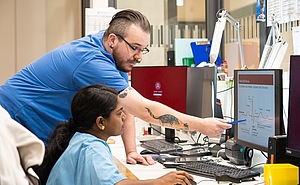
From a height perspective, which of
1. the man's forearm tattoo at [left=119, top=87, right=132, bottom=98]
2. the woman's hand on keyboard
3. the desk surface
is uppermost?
the man's forearm tattoo at [left=119, top=87, right=132, bottom=98]

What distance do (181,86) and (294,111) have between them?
4.59 ft

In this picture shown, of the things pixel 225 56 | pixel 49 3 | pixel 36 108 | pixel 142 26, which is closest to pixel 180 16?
pixel 225 56

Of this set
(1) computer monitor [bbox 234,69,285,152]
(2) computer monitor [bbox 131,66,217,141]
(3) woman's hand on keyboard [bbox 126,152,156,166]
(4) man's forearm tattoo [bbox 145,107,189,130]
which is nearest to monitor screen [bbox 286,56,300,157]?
(1) computer monitor [bbox 234,69,285,152]

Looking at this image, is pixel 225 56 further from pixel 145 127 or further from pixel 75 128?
pixel 75 128

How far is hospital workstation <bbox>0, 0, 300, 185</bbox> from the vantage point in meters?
1.87

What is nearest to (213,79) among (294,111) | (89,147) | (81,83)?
(81,83)

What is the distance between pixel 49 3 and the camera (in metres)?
4.47

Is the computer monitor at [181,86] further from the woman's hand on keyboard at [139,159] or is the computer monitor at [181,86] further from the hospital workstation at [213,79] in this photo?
the woman's hand on keyboard at [139,159]

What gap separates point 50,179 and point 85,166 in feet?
0.53

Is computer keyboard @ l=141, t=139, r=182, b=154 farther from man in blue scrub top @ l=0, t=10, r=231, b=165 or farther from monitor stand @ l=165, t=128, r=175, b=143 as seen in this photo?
man in blue scrub top @ l=0, t=10, r=231, b=165

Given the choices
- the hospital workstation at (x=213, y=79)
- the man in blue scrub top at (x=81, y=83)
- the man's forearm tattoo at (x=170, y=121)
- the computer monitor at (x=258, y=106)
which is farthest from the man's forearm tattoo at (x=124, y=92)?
the computer monitor at (x=258, y=106)

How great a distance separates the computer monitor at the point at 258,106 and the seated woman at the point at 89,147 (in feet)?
1.66

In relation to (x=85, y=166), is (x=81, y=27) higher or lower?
higher

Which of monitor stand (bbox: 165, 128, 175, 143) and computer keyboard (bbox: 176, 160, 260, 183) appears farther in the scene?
monitor stand (bbox: 165, 128, 175, 143)
